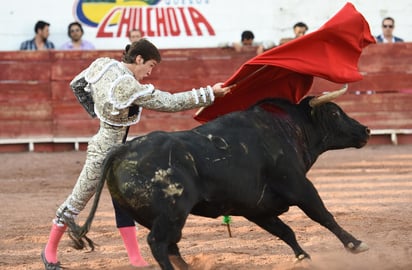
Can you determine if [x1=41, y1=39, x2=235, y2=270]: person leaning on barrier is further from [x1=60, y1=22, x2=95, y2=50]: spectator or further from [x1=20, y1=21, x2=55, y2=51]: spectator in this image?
[x1=20, y1=21, x2=55, y2=51]: spectator

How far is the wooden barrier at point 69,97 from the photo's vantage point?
37.0 feet

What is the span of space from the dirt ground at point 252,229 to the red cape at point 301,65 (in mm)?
928

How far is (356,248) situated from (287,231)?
1.59ft

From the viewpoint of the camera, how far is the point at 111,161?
14.8 feet

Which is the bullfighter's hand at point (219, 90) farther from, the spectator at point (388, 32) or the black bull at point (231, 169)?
the spectator at point (388, 32)

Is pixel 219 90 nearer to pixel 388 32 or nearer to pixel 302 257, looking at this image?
pixel 302 257

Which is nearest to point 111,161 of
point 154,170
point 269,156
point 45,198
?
point 154,170

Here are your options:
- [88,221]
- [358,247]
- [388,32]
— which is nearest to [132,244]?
[88,221]

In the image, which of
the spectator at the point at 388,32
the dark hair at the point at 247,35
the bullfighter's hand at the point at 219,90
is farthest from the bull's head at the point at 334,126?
the spectator at the point at 388,32

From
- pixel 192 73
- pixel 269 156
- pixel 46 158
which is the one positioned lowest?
pixel 46 158

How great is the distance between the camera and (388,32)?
1176 cm

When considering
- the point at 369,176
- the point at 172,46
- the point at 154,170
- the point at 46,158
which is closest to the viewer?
the point at 154,170

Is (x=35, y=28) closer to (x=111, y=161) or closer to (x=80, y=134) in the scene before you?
(x=80, y=134)

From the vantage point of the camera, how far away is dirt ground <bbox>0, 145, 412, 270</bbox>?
5434 mm
